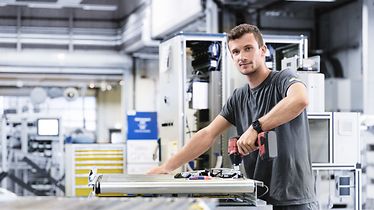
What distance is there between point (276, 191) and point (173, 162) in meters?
0.55

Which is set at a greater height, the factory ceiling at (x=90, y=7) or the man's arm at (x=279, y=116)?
the factory ceiling at (x=90, y=7)

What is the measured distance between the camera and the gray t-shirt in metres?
2.65

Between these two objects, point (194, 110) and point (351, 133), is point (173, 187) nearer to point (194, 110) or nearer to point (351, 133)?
point (351, 133)

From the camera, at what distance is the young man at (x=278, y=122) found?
2523 millimetres

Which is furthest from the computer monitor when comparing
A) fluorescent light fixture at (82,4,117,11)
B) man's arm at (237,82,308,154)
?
man's arm at (237,82,308,154)

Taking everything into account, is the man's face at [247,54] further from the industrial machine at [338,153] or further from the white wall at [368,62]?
the white wall at [368,62]

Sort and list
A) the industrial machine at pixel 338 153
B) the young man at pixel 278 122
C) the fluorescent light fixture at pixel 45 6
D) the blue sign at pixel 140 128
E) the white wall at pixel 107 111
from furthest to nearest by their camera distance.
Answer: the white wall at pixel 107 111 < the fluorescent light fixture at pixel 45 6 < the blue sign at pixel 140 128 < the industrial machine at pixel 338 153 < the young man at pixel 278 122

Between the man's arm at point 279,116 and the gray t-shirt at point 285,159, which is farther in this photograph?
the gray t-shirt at point 285,159

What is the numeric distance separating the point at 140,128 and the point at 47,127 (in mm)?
1748

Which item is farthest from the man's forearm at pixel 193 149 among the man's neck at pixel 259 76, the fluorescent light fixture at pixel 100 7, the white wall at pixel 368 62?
the fluorescent light fixture at pixel 100 7

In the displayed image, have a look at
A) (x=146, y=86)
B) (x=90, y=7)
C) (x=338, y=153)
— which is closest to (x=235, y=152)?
(x=338, y=153)

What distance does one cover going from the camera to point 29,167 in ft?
34.6

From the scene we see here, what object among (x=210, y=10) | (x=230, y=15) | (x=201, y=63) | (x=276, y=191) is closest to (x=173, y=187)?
(x=276, y=191)

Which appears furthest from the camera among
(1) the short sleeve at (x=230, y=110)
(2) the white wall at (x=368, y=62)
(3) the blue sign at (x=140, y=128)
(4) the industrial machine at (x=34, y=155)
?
(4) the industrial machine at (x=34, y=155)
